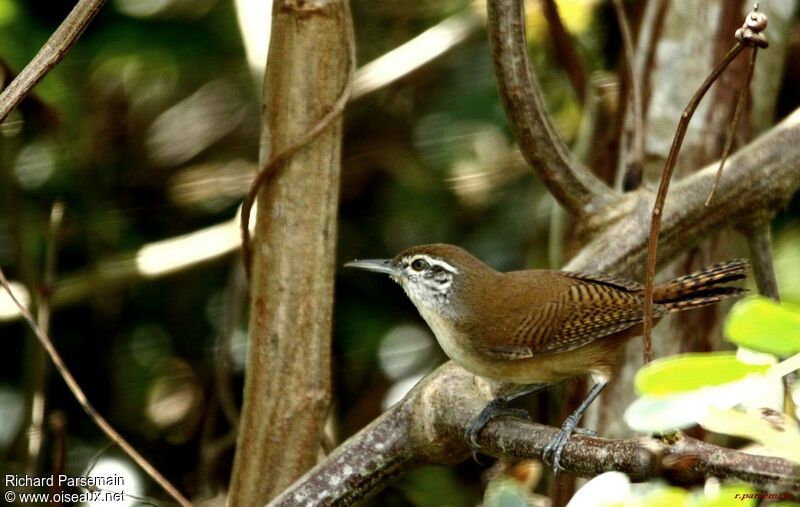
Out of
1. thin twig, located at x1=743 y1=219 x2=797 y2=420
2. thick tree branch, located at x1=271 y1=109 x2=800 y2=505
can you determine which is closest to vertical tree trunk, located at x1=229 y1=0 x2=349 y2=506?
thick tree branch, located at x1=271 y1=109 x2=800 y2=505

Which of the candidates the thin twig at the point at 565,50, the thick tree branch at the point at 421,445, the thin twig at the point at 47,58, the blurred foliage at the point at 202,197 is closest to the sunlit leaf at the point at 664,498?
the thick tree branch at the point at 421,445

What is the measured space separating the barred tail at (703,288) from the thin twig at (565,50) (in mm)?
1178

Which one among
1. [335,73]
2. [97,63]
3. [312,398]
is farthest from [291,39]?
[97,63]

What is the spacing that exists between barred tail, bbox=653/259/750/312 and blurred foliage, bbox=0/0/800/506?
4.25ft

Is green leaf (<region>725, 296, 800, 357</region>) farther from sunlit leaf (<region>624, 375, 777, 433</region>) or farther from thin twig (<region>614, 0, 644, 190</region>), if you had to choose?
thin twig (<region>614, 0, 644, 190</region>)

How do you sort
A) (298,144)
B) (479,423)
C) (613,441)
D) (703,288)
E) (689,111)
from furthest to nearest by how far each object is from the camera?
(703,288)
(298,144)
(479,423)
(613,441)
(689,111)

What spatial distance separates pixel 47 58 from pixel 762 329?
54.2 inches

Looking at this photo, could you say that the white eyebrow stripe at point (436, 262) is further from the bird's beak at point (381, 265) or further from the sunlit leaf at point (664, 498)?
the sunlit leaf at point (664, 498)

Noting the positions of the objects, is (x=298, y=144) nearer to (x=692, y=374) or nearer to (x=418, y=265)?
(x=418, y=265)

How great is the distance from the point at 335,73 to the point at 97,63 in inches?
62.2

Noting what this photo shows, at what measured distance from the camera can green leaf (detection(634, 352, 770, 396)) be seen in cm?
91

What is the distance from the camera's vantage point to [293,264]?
2523 millimetres

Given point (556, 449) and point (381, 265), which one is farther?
point (381, 265)

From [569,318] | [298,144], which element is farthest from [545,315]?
[298,144]
